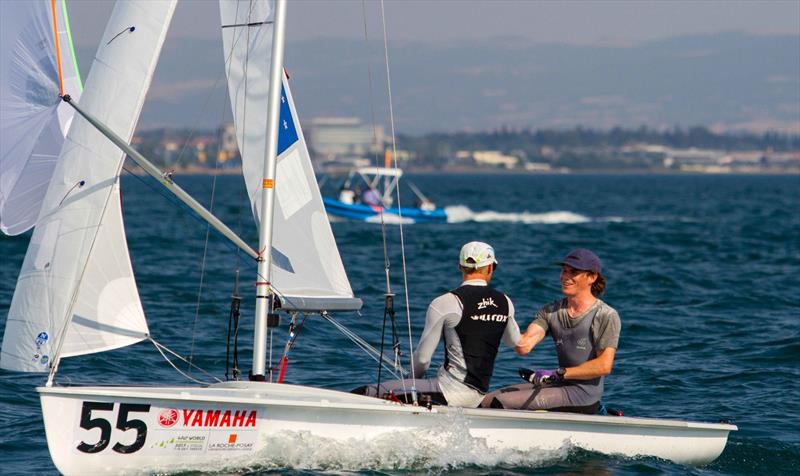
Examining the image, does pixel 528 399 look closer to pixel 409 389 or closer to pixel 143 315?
pixel 409 389

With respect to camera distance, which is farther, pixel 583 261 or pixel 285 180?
pixel 285 180

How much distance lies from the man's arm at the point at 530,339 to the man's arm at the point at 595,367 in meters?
0.31

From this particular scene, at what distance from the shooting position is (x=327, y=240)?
8695 mm

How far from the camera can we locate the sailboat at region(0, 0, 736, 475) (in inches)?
281

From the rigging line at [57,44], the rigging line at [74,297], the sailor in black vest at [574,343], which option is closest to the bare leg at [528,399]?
the sailor in black vest at [574,343]

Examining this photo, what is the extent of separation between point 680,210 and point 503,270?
34440 millimetres

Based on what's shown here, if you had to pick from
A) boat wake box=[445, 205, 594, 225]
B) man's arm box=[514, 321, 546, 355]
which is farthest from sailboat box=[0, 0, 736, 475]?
boat wake box=[445, 205, 594, 225]

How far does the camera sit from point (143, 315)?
7.93m

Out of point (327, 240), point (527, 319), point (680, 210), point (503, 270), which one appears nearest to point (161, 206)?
point (680, 210)

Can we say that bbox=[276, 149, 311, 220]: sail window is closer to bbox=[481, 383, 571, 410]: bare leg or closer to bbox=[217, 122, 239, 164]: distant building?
bbox=[217, 122, 239, 164]: distant building

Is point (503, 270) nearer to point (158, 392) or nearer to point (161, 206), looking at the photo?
point (158, 392)

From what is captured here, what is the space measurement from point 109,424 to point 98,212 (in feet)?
4.86

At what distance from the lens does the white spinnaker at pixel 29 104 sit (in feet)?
26.3

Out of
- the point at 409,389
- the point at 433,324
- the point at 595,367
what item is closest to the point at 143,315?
the point at 409,389
